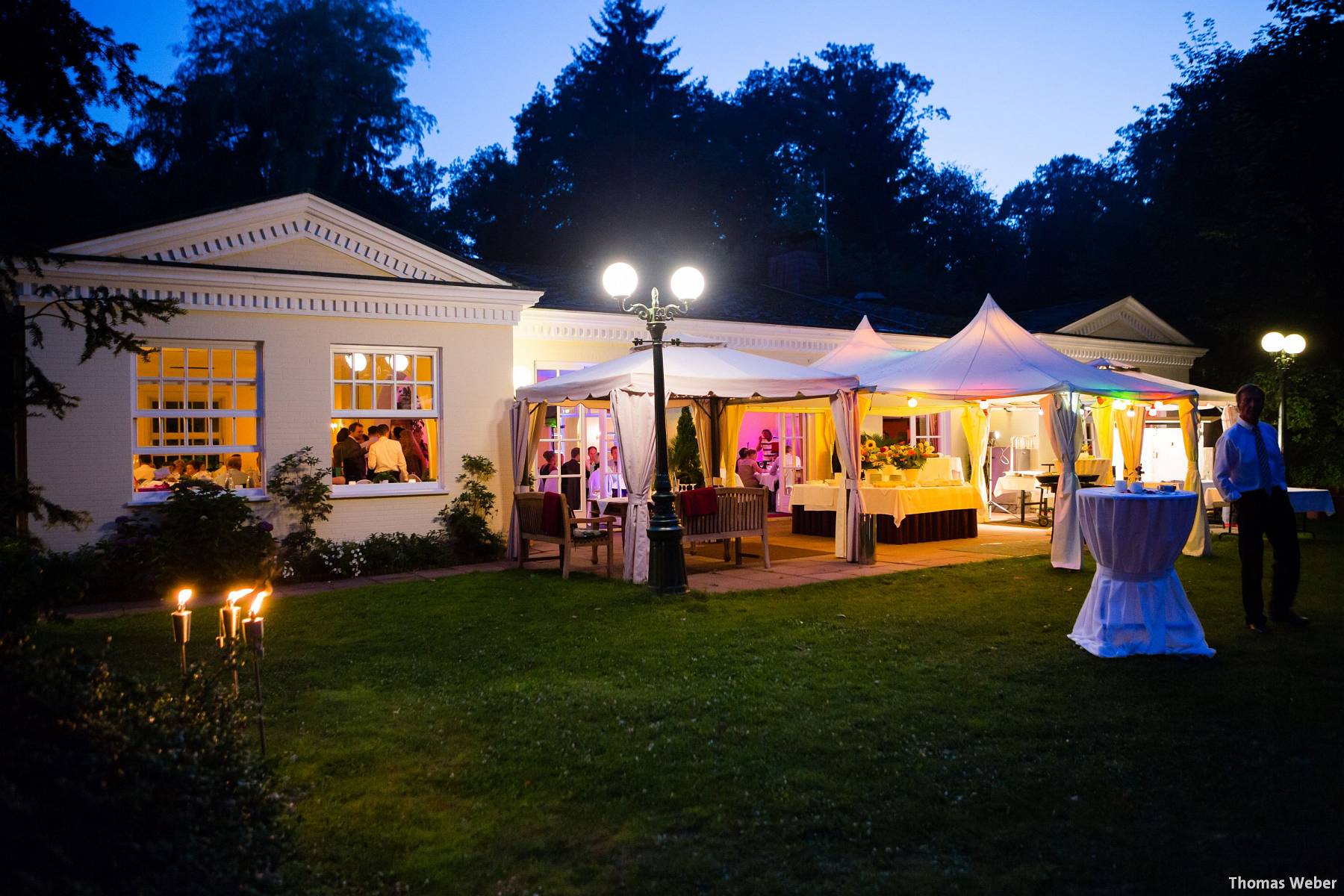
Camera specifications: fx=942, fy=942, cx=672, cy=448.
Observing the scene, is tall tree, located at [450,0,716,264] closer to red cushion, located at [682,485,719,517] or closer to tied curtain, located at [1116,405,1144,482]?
tied curtain, located at [1116,405,1144,482]

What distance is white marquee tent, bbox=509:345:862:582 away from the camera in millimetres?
10203

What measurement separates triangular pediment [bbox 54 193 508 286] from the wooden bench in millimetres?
4469

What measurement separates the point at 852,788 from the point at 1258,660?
3717mm

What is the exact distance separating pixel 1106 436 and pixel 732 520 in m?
8.66

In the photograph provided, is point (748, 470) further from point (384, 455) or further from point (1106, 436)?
point (1106, 436)

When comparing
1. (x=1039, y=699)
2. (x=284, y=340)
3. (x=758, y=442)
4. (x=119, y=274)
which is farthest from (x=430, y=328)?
(x=1039, y=699)

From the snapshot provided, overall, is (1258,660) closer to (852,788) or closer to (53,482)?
(852,788)

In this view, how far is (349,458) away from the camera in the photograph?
1230 centimetres

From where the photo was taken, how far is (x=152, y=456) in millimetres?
11750

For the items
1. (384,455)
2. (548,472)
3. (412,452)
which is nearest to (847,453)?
(548,472)

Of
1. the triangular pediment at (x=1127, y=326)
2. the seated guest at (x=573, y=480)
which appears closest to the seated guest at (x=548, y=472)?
the seated guest at (x=573, y=480)

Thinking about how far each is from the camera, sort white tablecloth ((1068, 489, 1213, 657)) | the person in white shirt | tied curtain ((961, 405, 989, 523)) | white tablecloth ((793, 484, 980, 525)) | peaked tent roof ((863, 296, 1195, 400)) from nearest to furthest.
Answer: white tablecloth ((1068, 489, 1213, 657)), the person in white shirt, peaked tent roof ((863, 296, 1195, 400)), white tablecloth ((793, 484, 980, 525)), tied curtain ((961, 405, 989, 523))

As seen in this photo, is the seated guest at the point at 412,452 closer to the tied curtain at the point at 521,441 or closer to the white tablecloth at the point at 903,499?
the tied curtain at the point at 521,441

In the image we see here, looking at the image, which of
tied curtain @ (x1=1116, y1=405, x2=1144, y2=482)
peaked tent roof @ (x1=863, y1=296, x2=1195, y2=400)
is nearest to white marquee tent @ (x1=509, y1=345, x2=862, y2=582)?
peaked tent roof @ (x1=863, y1=296, x2=1195, y2=400)
